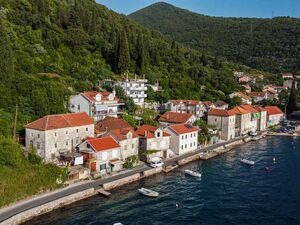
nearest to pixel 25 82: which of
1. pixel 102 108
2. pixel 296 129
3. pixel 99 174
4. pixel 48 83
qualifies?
pixel 48 83

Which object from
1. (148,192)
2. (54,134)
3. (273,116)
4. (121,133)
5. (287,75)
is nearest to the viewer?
(148,192)

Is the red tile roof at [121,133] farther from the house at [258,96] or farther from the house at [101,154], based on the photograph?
the house at [258,96]

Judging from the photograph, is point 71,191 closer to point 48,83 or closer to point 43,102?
point 43,102

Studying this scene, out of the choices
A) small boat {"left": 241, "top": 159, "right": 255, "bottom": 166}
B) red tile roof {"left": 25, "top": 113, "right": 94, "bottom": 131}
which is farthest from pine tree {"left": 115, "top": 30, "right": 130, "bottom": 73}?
small boat {"left": 241, "top": 159, "right": 255, "bottom": 166}

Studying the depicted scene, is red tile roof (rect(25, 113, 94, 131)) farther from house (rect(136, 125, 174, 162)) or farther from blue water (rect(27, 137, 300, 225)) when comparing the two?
blue water (rect(27, 137, 300, 225))

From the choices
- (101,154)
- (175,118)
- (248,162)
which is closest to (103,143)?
(101,154)

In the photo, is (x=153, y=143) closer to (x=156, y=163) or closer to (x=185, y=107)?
(x=156, y=163)
